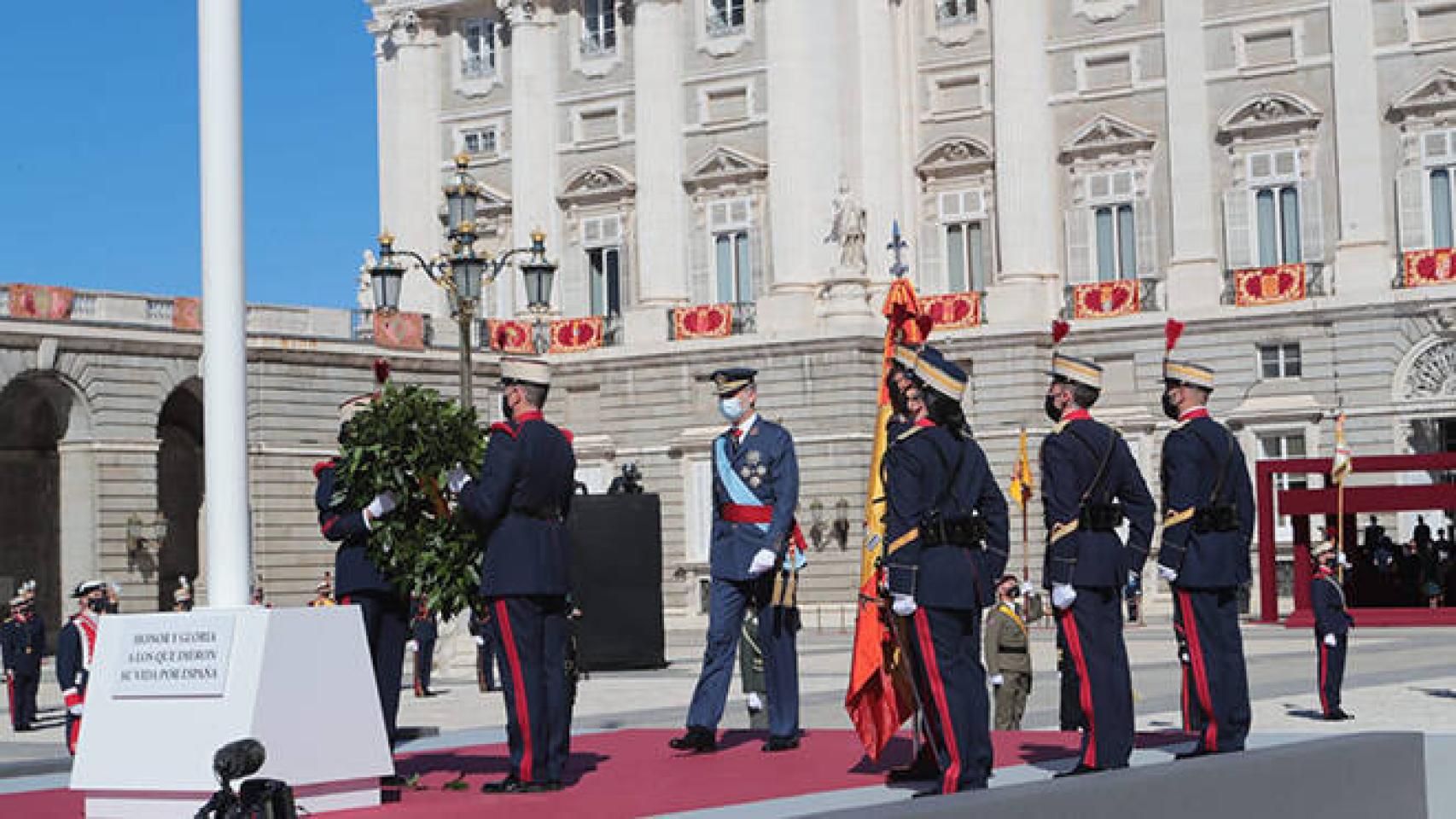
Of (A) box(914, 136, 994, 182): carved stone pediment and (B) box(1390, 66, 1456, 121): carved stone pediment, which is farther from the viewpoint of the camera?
(A) box(914, 136, 994, 182): carved stone pediment

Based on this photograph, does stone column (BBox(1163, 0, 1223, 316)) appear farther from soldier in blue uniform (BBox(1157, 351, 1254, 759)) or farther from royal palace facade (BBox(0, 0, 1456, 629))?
soldier in blue uniform (BBox(1157, 351, 1254, 759))

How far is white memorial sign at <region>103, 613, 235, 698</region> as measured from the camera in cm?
1053

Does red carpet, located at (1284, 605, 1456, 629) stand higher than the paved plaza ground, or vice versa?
the paved plaza ground

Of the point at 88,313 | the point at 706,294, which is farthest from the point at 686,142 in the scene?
the point at 88,313

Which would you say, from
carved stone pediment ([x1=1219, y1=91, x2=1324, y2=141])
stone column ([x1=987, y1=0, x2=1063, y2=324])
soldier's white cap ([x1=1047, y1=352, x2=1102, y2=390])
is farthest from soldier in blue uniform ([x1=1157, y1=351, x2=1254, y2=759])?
stone column ([x1=987, y1=0, x2=1063, y2=324])

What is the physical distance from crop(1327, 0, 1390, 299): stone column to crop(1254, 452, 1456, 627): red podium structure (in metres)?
6.06

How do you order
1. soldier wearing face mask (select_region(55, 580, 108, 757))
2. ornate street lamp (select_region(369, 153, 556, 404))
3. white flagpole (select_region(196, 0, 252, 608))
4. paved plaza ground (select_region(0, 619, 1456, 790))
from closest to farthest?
white flagpole (select_region(196, 0, 252, 608)) → paved plaza ground (select_region(0, 619, 1456, 790)) → soldier wearing face mask (select_region(55, 580, 108, 757)) → ornate street lamp (select_region(369, 153, 556, 404))

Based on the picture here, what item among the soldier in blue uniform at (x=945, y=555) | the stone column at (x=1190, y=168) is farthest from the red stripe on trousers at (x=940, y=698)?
the stone column at (x=1190, y=168)

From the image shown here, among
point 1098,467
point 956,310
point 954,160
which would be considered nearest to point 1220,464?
point 1098,467

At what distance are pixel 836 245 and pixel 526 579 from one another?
3698cm

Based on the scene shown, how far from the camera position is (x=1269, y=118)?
146 ft

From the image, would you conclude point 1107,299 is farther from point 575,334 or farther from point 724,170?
point 575,334

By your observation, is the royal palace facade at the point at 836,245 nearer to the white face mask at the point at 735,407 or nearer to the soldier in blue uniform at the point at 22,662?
the soldier in blue uniform at the point at 22,662

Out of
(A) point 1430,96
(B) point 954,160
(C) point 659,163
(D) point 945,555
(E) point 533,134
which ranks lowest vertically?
(D) point 945,555
